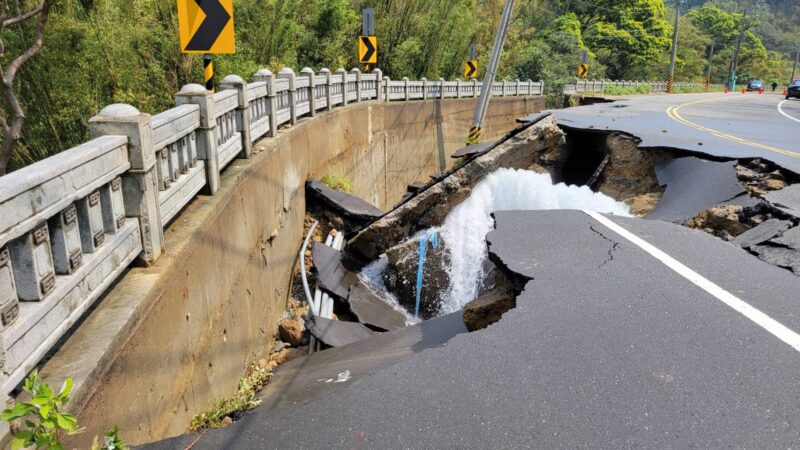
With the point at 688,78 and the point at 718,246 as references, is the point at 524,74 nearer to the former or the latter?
the point at 718,246

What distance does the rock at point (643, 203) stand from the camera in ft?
31.4

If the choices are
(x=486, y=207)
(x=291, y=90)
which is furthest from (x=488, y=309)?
(x=291, y=90)

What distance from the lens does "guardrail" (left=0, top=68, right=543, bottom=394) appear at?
2.52 metres

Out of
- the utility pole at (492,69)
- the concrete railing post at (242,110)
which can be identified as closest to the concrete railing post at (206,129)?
the concrete railing post at (242,110)

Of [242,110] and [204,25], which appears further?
[242,110]

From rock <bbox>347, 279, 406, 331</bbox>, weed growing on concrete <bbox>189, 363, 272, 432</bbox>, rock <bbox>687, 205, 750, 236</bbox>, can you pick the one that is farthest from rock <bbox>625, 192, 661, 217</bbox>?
weed growing on concrete <bbox>189, 363, 272, 432</bbox>

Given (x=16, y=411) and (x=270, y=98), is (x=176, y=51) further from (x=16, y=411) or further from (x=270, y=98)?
(x=16, y=411)

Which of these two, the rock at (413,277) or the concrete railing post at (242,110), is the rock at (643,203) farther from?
the concrete railing post at (242,110)

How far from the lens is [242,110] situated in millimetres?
7223

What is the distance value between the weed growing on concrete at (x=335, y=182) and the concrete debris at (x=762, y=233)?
7344mm

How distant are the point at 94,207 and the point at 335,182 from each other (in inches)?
350

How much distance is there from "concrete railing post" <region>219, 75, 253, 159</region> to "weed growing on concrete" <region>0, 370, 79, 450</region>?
16.6 ft

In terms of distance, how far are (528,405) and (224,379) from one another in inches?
123

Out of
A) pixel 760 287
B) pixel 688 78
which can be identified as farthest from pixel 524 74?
pixel 688 78
